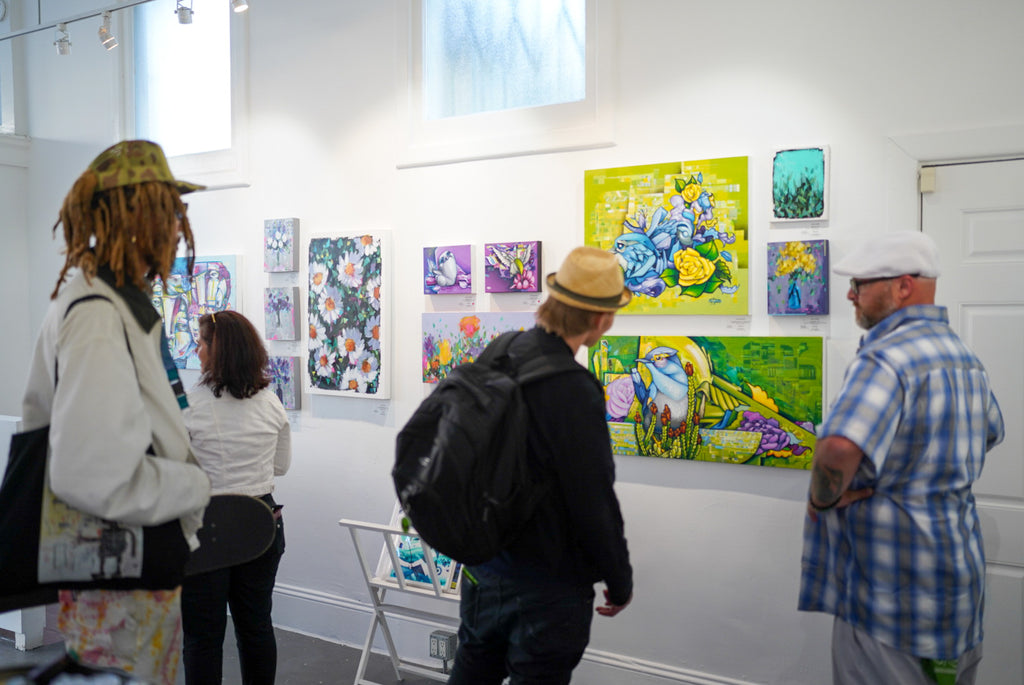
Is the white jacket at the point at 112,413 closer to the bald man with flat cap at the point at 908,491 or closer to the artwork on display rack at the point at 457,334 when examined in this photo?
the bald man with flat cap at the point at 908,491

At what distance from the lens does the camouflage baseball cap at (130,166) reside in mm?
1612

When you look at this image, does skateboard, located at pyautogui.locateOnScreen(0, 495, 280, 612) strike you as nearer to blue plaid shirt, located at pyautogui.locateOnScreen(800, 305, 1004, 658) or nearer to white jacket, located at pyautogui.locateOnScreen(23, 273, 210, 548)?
white jacket, located at pyautogui.locateOnScreen(23, 273, 210, 548)

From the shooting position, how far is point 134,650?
5.21 feet

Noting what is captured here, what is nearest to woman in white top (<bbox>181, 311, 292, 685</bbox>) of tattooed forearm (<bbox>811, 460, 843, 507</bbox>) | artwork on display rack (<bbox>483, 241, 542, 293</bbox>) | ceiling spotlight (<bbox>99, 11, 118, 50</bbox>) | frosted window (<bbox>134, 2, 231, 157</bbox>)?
artwork on display rack (<bbox>483, 241, 542, 293</bbox>)

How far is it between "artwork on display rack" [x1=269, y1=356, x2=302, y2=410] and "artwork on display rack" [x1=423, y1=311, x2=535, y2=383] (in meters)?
0.84

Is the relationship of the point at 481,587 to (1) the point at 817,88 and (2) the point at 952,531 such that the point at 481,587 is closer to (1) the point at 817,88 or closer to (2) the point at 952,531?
(2) the point at 952,531

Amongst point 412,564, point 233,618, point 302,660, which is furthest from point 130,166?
point 302,660

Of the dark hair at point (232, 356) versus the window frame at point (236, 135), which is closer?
the dark hair at point (232, 356)

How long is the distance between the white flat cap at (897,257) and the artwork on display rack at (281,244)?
2.96m

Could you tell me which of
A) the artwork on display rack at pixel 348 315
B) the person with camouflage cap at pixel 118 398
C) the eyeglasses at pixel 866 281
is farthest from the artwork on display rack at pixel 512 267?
the person with camouflage cap at pixel 118 398

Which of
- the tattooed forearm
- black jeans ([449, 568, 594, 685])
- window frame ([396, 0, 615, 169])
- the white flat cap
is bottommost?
black jeans ([449, 568, 594, 685])

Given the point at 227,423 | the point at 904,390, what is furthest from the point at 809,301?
the point at 227,423

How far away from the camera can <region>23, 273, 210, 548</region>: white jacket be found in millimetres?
1464

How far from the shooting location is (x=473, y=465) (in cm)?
184
